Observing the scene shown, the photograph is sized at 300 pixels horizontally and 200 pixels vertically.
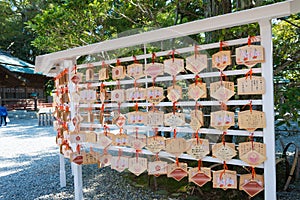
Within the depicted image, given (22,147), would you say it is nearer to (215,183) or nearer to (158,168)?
(158,168)

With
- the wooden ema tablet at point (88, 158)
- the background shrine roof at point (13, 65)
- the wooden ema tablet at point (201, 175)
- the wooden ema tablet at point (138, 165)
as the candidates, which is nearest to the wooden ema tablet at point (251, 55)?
the wooden ema tablet at point (201, 175)

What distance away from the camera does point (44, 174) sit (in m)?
4.04

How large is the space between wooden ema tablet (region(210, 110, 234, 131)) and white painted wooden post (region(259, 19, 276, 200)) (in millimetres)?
224

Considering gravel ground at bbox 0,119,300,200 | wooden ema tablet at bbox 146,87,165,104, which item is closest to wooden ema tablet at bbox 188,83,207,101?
wooden ema tablet at bbox 146,87,165,104

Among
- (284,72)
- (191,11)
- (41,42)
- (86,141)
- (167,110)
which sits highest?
(191,11)

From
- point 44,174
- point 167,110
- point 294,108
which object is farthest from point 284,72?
point 44,174

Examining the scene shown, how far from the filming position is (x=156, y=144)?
221 cm

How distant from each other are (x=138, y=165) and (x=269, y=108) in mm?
1160

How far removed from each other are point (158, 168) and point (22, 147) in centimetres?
532

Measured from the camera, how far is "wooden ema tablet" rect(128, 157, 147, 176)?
90.9 inches

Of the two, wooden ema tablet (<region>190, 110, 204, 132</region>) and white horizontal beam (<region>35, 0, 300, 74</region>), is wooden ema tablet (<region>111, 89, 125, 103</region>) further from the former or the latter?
wooden ema tablet (<region>190, 110, 204, 132</region>)

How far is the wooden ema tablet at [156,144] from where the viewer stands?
2191 millimetres

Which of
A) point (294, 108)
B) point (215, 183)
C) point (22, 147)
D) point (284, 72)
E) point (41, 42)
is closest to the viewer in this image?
point (215, 183)

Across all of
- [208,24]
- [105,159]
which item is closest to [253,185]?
[208,24]
